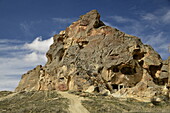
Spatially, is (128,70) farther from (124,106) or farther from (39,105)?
(39,105)

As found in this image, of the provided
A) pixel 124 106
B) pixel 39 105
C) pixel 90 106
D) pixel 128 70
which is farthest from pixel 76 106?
pixel 128 70

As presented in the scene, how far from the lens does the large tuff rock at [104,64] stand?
37.2 m

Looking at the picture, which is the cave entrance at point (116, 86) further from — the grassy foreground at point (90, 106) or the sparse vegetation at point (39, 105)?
the sparse vegetation at point (39, 105)

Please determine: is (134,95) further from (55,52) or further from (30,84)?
(30,84)

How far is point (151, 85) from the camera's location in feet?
120

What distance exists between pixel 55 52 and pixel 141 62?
20732 mm

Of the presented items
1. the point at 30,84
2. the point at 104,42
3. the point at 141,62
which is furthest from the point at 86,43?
the point at 30,84

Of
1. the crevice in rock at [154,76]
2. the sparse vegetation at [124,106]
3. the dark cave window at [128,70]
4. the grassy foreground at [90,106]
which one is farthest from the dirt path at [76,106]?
the crevice in rock at [154,76]

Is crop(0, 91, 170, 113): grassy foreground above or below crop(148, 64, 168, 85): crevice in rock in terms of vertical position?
below

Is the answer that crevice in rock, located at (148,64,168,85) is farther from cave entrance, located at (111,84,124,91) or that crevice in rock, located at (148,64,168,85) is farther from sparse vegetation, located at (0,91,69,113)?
sparse vegetation, located at (0,91,69,113)

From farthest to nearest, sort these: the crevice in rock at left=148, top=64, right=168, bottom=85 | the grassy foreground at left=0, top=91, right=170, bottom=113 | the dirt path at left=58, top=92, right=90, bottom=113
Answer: the crevice in rock at left=148, top=64, right=168, bottom=85 → the dirt path at left=58, top=92, right=90, bottom=113 → the grassy foreground at left=0, top=91, right=170, bottom=113

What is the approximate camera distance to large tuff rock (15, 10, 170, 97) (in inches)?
1467

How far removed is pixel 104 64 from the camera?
38781mm

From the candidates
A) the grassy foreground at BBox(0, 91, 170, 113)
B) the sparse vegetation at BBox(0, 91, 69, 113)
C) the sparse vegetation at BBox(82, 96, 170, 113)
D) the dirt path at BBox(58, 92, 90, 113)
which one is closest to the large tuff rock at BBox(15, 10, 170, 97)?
the sparse vegetation at BBox(82, 96, 170, 113)
